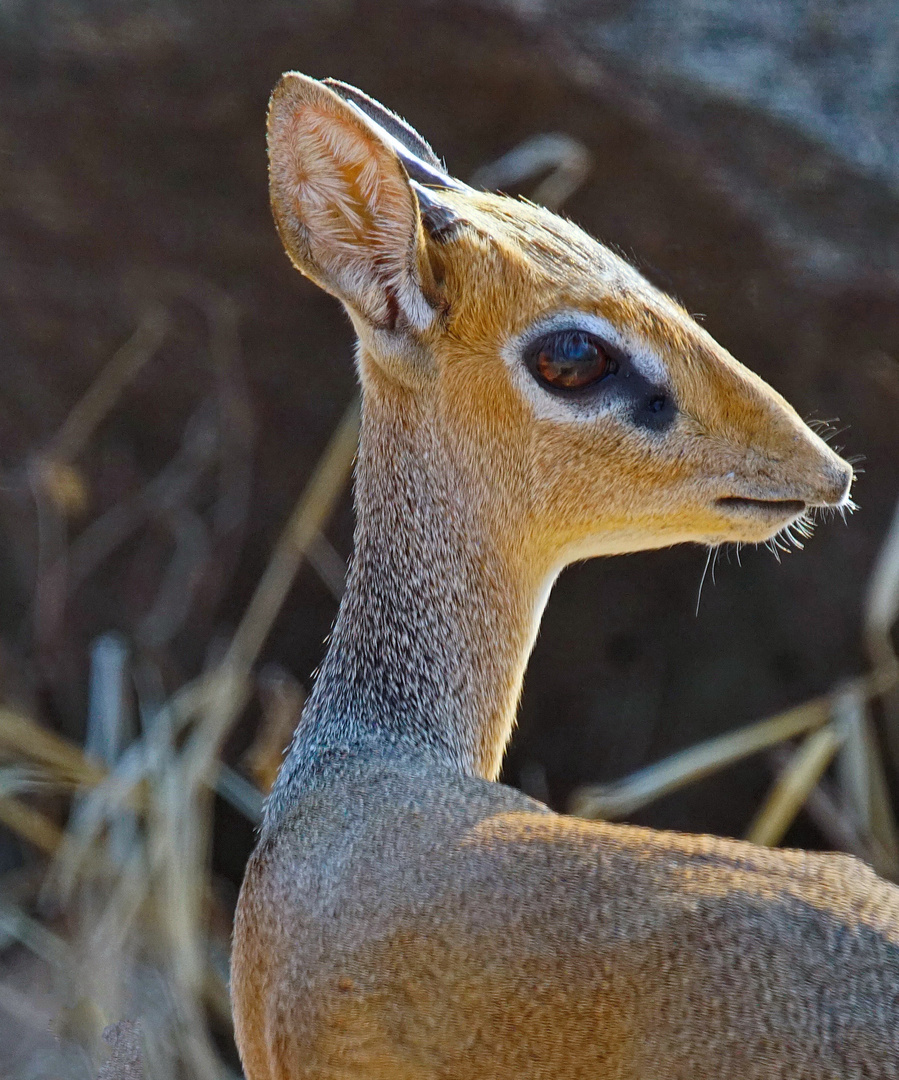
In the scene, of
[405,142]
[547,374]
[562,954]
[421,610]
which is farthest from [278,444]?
[562,954]

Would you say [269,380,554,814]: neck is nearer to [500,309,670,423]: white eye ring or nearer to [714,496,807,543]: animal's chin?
[500,309,670,423]: white eye ring

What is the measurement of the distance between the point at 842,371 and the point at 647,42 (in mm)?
911

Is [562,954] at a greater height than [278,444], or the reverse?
[278,444]

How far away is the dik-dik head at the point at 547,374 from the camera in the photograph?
6.46 feet

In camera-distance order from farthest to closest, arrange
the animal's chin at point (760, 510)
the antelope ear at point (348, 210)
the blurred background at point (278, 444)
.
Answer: the blurred background at point (278, 444) < the animal's chin at point (760, 510) < the antelope ear at point (348, 210)

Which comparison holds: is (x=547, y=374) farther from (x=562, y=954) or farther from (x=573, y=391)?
(x=562, y=954)

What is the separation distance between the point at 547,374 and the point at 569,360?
4cm

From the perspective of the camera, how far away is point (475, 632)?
2090 millimetres

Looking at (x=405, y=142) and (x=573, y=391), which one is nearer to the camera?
(x=573, y=391)

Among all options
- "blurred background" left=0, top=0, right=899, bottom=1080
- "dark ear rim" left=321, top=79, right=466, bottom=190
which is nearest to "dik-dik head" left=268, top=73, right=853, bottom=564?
"dark ear rim" left=321, top=79, right=466, bottom=190

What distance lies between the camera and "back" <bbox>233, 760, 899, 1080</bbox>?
51.4 inches

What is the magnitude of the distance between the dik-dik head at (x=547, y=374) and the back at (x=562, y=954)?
0.51 m

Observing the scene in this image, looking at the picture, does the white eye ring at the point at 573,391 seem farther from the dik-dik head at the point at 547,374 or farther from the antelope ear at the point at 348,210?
the antelope ear at the point at 348,210

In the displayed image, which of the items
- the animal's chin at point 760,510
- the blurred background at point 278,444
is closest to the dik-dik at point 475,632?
the animal's chin at point 760,510
